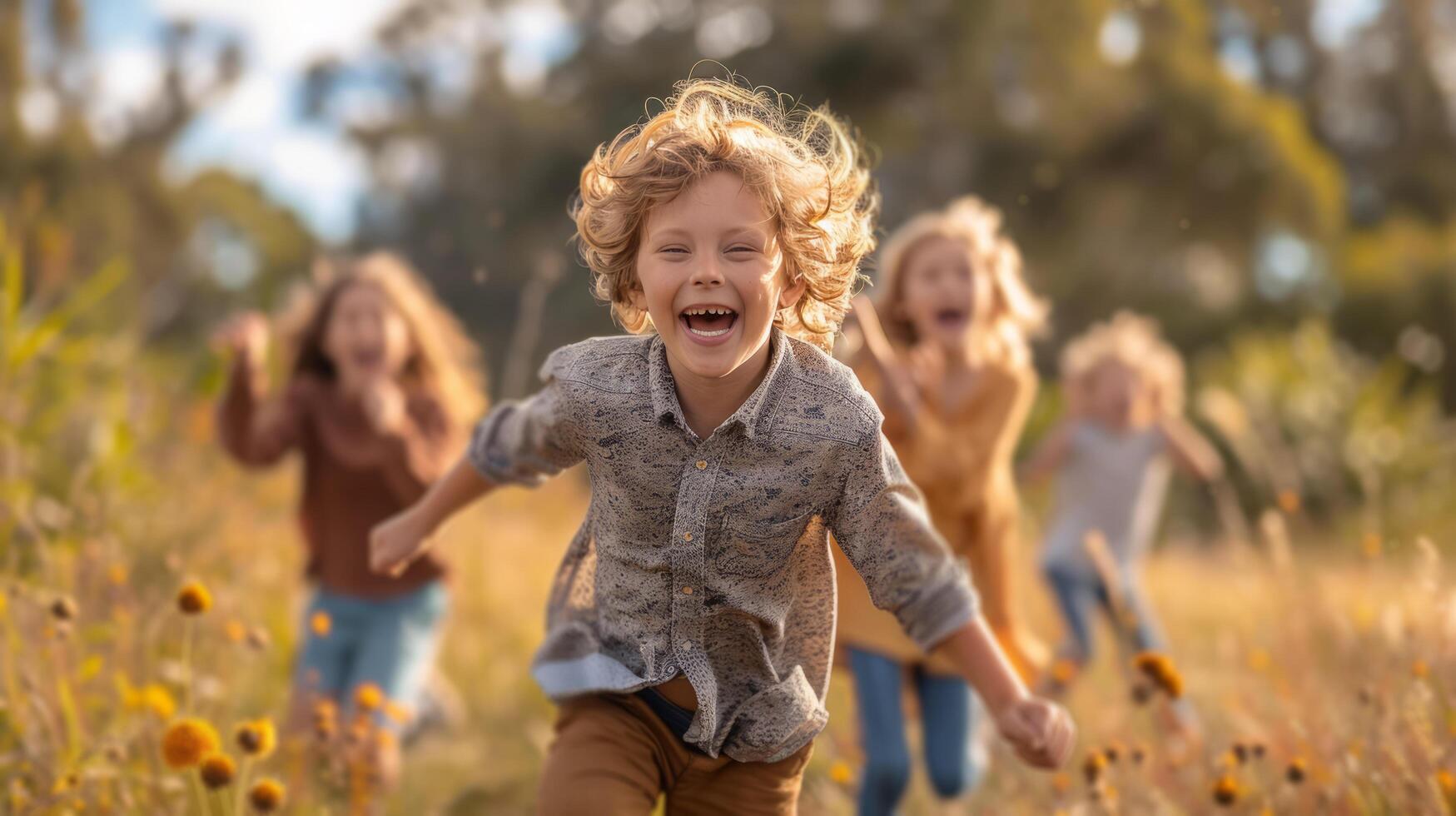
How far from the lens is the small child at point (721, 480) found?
1912 mm

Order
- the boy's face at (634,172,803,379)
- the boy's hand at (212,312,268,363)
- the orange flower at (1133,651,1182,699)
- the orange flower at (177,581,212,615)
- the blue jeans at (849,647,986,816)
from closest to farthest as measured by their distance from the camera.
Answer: the boy's face at (634,172,803,379), the orange flower at (177,581,212,615), the orange flower at (1133,651,1182,699), the blue jeans at (849,647,986,816), the boy's hand at (212,312,268,363)

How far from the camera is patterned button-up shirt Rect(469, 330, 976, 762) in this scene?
1934mm

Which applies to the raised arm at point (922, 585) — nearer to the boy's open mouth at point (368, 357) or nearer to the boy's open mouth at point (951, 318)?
the boy's open mouth at point (951, 318)

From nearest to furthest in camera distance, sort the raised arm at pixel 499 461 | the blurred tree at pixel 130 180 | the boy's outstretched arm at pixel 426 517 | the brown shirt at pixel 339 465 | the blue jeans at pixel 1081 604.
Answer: the raised arm at pixel 499 461, the boy's outstretched arm at pixel 426 517, the brown shirt at pixel 339 465, the blue jeans at pixel 1081 604, the blurred tree at pixel 130 180

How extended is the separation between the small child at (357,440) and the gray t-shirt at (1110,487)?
2915 mm

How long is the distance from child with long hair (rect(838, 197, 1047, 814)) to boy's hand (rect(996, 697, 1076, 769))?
1314 mm

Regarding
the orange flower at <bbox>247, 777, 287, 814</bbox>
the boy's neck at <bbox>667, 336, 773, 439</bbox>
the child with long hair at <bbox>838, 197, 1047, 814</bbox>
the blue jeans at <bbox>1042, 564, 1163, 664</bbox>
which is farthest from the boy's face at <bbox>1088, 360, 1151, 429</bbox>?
the orange flower at <bbox>247, 777, 287, 814</bbox>

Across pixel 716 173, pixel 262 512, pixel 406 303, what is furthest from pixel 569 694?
pixel 262 512

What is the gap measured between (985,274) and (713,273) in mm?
1976

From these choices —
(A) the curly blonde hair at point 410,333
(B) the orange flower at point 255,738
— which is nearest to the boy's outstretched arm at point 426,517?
(B) the orange flower at point 255,738

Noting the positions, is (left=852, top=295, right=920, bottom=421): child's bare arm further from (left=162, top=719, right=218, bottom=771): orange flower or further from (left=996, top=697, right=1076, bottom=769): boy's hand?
(left=162, top=719, right=218, bottom=771): orange flower

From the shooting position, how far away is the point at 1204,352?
18000mm

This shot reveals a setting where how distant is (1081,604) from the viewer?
543 centimetres

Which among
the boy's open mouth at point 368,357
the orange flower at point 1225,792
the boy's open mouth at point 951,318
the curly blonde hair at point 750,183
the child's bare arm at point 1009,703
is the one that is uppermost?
the curly blonde hair at point 750,183
